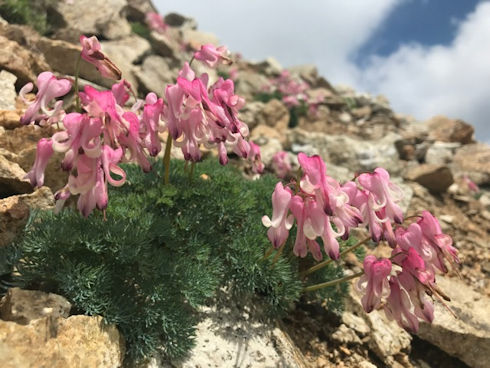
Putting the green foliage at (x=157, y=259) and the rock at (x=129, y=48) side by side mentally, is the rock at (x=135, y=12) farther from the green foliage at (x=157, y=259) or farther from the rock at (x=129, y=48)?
the green foliage at (x=157, y=259)

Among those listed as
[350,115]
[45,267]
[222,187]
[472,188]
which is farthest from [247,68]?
[45,267]

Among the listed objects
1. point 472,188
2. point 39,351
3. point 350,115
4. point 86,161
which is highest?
point 350,115

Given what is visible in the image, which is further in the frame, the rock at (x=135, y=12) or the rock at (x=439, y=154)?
the rock at (x=135, y=12)

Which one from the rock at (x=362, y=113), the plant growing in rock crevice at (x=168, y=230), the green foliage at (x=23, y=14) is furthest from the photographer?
the rock at (x=362, y=113)

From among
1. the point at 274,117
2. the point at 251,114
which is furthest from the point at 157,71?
the point at 274,117

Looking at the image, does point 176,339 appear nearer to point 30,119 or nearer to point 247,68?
point 30,119

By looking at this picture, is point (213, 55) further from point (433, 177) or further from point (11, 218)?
point (433, 177)

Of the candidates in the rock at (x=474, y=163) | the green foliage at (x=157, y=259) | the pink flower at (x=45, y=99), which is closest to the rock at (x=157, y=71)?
the green foliage at (x=157, y=259)
